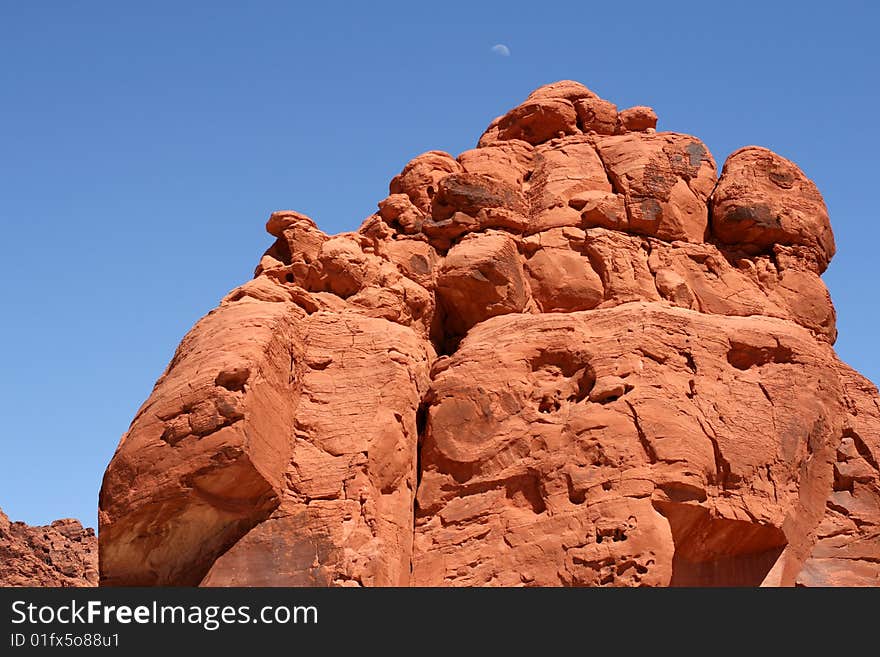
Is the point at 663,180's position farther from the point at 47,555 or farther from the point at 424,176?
the point at 47,555

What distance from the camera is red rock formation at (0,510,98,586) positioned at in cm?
3297

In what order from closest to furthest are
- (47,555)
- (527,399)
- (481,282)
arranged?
(527,399), (481,282), (47,555)

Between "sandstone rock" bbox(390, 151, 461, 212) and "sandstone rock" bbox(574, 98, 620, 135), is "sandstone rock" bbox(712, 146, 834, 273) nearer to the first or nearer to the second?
"sandstone rock" bbox(574, 98, 620, 135)

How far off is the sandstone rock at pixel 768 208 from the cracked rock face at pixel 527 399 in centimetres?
Answer: 5

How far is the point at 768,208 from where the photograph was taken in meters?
24.2

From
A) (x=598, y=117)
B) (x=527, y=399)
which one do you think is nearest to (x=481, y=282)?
(x=527, y=399)

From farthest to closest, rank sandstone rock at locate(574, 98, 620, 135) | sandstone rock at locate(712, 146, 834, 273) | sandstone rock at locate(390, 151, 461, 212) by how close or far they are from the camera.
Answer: sandstone rock at locate(574, 98, 620, 135)
sandstone rock at locate(390, 151, 461, 212)
sandstone rock at locate(712, 146, 834, 273)

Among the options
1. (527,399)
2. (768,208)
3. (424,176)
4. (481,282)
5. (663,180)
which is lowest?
(527,399)

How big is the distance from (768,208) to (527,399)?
247 inches

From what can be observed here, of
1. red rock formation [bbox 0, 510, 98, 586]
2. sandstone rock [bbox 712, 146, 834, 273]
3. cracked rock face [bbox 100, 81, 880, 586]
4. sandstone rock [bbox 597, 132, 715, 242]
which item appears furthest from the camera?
red rock formation [bbox 0, 510, 98, 586]

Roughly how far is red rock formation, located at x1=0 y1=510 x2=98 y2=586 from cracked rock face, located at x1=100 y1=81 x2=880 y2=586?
13629 mm

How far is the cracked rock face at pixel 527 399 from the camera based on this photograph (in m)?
19.2

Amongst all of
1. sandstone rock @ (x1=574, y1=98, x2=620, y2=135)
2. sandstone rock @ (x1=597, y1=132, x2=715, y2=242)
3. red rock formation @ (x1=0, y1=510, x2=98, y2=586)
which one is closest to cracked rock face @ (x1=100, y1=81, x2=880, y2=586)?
sandstone rock @ (x1=597, y1=132, x2=715, y2=242)

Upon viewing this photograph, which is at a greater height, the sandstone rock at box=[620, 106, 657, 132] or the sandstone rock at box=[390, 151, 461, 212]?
the sandstone rock at box=[620, 106, 657, 132]
